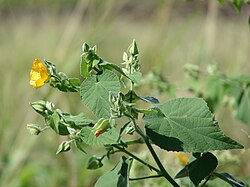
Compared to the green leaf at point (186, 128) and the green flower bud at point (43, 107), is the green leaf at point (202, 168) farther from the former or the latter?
the green flower bud at point (43, 107)

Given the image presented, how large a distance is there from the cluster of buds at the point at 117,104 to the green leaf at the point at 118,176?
120 mm

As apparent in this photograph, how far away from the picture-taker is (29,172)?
2537 millimetres

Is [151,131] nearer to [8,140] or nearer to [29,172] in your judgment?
[29,172]

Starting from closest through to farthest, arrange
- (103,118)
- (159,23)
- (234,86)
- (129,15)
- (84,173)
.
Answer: (103,118)
(234,86)
(84,173)
(159,23)
(129,15)

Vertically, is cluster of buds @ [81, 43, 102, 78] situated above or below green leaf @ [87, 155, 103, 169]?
above

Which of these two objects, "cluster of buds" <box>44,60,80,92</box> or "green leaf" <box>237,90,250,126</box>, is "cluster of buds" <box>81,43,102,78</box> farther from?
"green leaf" <box>237,90,250,126</box>

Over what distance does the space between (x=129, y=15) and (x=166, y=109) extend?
10.1 meters

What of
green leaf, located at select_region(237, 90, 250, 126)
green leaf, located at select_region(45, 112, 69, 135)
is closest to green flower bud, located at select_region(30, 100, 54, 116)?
green leaf, located at select_region(45, 112, 69, 135)

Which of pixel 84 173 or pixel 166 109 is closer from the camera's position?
pixel 166 109

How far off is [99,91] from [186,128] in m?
0.15

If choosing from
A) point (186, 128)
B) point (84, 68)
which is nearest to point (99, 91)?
point (84, 68)

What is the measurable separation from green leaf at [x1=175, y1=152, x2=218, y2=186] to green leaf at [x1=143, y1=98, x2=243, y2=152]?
0.19ft

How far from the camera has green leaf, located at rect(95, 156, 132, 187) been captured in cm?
108

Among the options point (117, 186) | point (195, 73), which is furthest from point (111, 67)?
point (195, 73)
